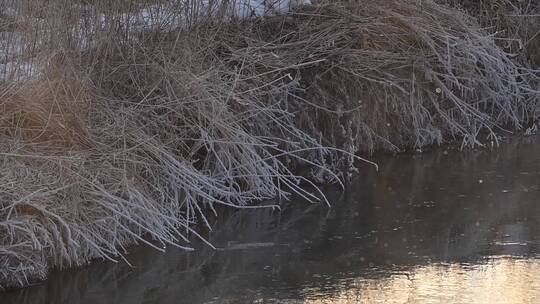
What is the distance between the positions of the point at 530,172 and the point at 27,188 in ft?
17.4

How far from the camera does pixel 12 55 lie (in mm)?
7809

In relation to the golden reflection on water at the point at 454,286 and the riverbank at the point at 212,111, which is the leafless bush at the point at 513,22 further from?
the golden reflection on water at the point at 454,286

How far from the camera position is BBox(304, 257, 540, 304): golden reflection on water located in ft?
21.1

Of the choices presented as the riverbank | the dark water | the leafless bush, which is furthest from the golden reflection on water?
the leafless bush

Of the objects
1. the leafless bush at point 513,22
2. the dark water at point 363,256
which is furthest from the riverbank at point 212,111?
the leafless bush at point 513,22

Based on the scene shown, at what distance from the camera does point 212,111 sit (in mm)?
8641

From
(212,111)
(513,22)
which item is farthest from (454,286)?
(513,22)

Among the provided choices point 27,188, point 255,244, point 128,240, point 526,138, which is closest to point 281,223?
point 255,244

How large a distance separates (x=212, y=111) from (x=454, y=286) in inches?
117

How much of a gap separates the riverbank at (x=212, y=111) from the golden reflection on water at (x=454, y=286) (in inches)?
66.0

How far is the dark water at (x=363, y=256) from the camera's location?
664cm

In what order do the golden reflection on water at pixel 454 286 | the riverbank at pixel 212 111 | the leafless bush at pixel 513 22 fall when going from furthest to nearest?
the leafless bush at pixel 513 22 < the riverbank at pixel 212 111 < the golden reflection on water at pixel 454 286

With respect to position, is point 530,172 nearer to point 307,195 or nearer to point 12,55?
point 307,195

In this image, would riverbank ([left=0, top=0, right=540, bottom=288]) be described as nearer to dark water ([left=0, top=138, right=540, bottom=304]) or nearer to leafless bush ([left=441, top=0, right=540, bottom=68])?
dark water ([left=0, top=138, right=540, bottom=304])
